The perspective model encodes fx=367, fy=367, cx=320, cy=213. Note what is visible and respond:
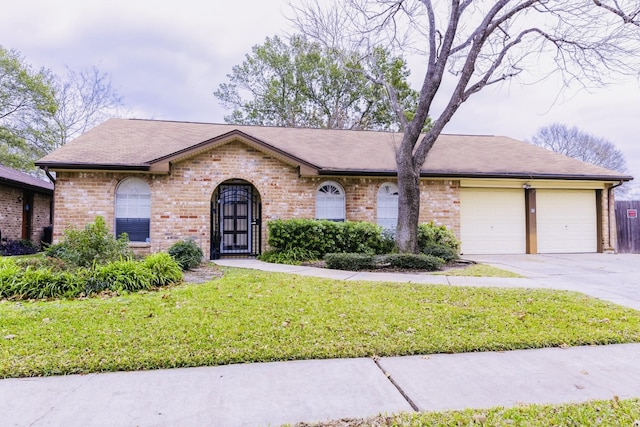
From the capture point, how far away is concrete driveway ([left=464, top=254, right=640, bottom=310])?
251 inches

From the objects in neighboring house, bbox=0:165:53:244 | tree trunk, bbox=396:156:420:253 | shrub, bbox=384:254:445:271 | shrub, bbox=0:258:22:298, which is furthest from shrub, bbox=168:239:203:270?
neighboring house, bbox=0:165:53:244

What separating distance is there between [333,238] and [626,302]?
22.0 feet

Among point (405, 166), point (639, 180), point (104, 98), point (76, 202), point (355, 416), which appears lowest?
point (355, 416)

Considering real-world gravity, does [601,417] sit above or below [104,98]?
below

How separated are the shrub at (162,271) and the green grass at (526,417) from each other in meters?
5.40

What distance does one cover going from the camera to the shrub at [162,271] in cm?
693

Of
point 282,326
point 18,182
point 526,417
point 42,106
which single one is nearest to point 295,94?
point 42,106

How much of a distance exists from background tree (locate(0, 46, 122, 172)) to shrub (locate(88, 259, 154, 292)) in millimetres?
21926

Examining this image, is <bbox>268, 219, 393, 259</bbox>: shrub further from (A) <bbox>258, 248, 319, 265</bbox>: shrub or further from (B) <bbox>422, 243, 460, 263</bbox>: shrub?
(B) <bbox>422, 243, 460, 263</bbox>: shrub

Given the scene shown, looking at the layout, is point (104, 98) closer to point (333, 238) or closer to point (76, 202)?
point (76, 202)

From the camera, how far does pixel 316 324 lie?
448cm

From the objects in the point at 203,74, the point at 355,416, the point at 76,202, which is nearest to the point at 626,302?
the point at 355,416

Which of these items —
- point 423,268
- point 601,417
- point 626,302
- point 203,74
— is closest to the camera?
point 601,417

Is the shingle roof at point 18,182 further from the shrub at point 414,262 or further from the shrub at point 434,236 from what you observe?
the shrub at point 434,236
